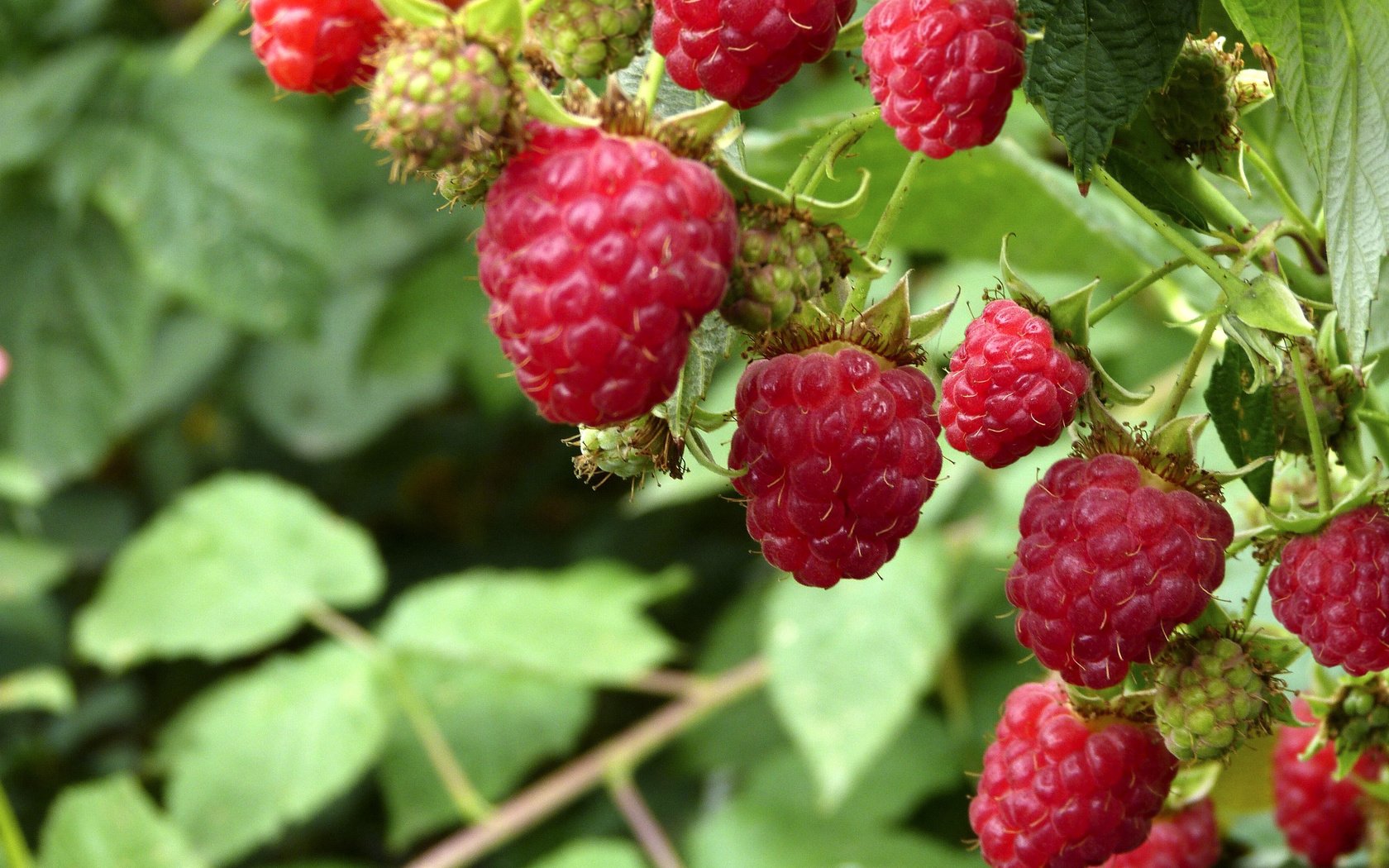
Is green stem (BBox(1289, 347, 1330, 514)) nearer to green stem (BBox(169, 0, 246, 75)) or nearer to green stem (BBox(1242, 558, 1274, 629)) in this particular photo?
green stem (BBox(1242, 558, 1274, 629))

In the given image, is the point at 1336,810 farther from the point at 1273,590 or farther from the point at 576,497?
the point at 576,497

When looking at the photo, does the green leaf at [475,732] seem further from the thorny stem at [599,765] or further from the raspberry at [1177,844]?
the raspberry at [1177,844]

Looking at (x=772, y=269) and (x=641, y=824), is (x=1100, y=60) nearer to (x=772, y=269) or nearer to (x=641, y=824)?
(x=772, y=269)

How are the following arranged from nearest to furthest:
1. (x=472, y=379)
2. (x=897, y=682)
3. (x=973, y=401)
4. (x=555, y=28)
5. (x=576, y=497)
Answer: (x=555, y=28), (x=973, y=401), (x=897, y=682), (x=472, y=379), (x=576, y=497)

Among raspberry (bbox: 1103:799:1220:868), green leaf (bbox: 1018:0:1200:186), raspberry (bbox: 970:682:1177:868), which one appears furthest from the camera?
raspberry (bbox: 1103:799:1220:868)

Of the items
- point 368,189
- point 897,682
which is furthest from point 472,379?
point 897,682

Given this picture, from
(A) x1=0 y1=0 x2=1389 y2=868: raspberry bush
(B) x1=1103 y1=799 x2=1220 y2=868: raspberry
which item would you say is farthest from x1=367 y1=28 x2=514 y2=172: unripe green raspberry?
(B) x1=1103 y1=799 x2=1220 y2=868: raspberry

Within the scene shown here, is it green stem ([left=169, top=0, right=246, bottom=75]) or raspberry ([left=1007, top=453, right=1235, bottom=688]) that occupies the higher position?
raspberry ([left=1007, top=453, right=1235, bottom=688])
